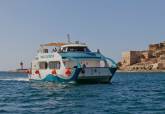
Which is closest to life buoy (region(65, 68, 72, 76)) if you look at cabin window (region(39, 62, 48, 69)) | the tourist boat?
the tourist boat

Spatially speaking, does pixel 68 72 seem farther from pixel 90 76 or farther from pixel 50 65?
pixel 50 65

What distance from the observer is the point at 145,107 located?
22812mm

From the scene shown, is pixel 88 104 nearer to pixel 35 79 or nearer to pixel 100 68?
pixel 100 68

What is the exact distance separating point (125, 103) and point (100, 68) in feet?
69.5

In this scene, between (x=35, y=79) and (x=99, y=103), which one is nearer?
(x=99, y=103)

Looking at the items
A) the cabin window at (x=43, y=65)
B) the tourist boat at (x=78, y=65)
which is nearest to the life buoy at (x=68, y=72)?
the tourist boat at (x=78, y=65)

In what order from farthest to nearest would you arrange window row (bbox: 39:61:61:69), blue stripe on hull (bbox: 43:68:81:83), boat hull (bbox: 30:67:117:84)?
1. window row (bbox: 39:61:61:69)
2. boat hull (bbox: 30:67:117:84)
3. blue stripe on hull (bbox: 43:68:81:83)

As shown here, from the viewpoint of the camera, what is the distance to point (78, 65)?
45.2m

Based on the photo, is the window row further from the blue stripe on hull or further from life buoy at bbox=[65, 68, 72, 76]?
life buoy at bbox=[65, 68, 72, 76]

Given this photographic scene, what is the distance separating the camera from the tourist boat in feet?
149

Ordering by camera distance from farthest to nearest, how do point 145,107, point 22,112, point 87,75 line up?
point 87,75 → point 145,107 → point 22,112

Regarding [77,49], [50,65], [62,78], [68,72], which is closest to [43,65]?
[50,65]

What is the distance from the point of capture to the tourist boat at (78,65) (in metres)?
45.5

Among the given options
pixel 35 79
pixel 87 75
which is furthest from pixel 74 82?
pixel 35 79
